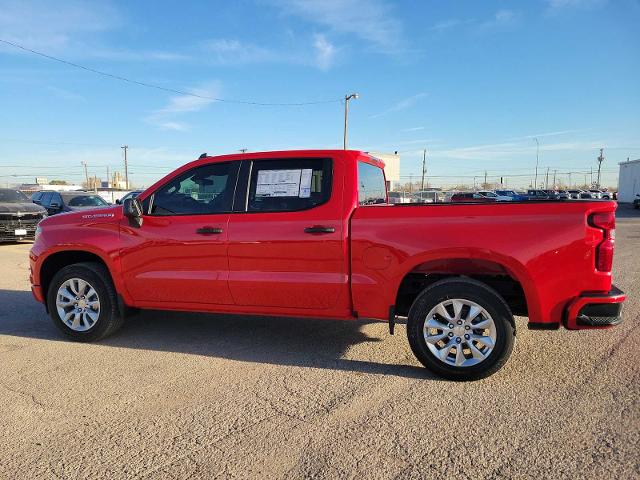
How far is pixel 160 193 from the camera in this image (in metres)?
4.74

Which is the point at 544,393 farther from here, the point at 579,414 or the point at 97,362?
the point at 97,362

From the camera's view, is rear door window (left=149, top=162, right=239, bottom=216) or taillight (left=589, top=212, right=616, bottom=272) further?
rear door window (left=149, top=162, right=239, bottom=216)

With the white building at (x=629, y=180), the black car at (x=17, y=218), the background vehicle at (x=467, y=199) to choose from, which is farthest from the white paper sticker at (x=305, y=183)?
the white building at (x=629, y=180)

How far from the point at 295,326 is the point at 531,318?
2.57 m

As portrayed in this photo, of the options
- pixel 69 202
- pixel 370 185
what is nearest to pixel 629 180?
pixel 69 202

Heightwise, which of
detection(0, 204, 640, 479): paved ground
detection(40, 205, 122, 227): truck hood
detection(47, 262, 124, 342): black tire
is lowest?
detection(0, 204, 640, 479): paved ground

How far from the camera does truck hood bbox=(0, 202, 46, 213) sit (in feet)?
44.0

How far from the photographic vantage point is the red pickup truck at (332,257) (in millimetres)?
3605

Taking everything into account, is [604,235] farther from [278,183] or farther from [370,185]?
[278,183]

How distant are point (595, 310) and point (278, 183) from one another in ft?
9.19

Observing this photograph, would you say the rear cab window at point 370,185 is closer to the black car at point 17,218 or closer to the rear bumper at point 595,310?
the rear bumper at point 595,310

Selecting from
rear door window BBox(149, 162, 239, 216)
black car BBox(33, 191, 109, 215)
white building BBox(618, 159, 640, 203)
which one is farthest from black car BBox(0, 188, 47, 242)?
white building BBox(618, 159, 640, 203)

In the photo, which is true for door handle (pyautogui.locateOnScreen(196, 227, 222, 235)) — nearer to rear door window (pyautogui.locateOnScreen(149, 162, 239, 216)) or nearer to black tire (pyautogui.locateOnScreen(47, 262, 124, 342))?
rear door window (pyautogui.locateOnScreen(149, 162, 239, 216))

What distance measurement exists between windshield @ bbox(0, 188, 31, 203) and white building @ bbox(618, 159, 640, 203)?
62086 mm
